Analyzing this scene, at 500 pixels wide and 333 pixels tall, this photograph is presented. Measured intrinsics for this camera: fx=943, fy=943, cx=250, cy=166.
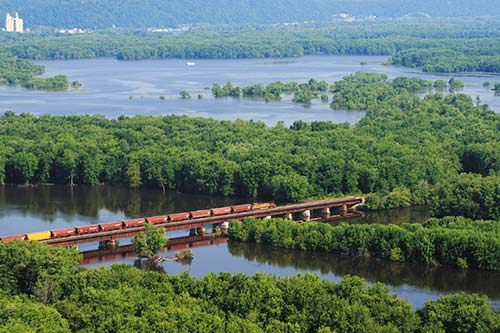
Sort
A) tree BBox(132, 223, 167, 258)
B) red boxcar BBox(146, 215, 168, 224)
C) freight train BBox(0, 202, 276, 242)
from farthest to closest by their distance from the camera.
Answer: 1. red boxcar BBox(146, 215, 168, 224)
2. freight train BBox(0, 202, 276, 242)
3. tree BBox(132, 223, 167, 258)

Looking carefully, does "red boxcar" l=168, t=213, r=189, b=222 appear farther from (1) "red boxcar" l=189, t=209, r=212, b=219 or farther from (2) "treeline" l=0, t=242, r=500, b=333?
(2) "treeline" l=0, t=242, r=500, b=333

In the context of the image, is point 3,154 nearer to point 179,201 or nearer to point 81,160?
point 81,160

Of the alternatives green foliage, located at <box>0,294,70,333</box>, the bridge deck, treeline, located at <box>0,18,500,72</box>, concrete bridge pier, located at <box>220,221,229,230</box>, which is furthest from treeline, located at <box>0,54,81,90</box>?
green foliage, located at <box>0,294,70,333</box>

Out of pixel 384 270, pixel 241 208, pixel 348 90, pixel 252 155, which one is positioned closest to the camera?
pixel 384 270

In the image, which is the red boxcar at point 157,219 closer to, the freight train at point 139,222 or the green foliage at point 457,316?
the freight train at point 139,222

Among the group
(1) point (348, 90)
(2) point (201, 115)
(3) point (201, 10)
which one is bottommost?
(2) point (201, 115)

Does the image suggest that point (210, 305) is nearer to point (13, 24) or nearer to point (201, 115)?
point (201, 115)

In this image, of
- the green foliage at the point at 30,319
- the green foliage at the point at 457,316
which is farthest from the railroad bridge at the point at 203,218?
the green foliage at the point at 457,316

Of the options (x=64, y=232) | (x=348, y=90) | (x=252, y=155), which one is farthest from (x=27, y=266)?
(x=348, y=90)
